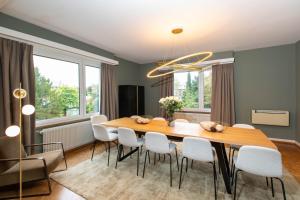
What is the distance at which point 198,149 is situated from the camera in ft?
6.27

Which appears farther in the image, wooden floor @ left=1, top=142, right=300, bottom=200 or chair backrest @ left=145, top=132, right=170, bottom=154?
chair backrest @ left=145, top=132, right=170, bottom=154

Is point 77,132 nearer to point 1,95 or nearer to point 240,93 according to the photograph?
point 1,95

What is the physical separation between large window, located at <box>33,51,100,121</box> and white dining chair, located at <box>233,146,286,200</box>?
11.6ft

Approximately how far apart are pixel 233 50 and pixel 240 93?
1.24 meters

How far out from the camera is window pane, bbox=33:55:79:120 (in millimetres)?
3019

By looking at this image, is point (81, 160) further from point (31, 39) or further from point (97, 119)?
point (31, 39)

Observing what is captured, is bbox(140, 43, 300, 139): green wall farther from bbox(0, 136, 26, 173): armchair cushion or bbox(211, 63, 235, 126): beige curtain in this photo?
bbox(0, 136, 26, 173): armchair cushion

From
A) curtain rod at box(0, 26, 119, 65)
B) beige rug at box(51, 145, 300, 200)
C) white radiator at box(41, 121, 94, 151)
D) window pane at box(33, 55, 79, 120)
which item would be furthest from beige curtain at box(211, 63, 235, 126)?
window pane at box(33, 55, 79, 120)

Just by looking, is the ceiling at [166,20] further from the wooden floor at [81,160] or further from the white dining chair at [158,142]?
the wooden floor at [81,160]

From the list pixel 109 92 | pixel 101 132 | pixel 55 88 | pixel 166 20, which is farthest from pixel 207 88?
pixel 55 88

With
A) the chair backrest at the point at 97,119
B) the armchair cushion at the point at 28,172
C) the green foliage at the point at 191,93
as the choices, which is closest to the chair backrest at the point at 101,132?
the chair backrest at the point at 97,119

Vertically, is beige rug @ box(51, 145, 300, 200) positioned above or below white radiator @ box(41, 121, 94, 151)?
below

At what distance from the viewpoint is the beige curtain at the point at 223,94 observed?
4277 millimetres

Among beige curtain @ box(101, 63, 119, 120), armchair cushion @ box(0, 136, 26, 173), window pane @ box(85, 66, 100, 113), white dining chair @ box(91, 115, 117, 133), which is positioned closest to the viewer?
armchair cushion @ box(0, 136, 26, 173)
